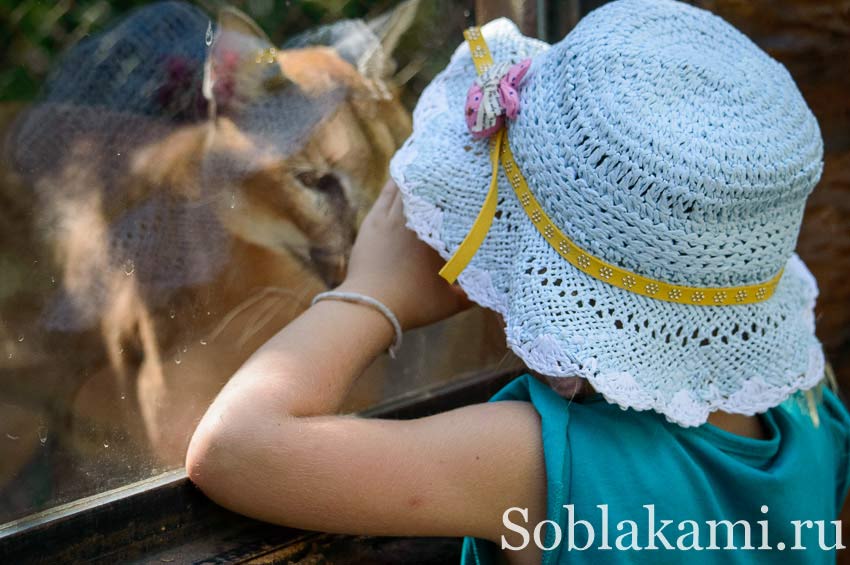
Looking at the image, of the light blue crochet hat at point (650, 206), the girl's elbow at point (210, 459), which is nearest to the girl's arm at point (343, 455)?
the girl's elbow at point (210, 459)

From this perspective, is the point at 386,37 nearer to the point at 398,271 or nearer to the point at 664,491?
the point at 398,271

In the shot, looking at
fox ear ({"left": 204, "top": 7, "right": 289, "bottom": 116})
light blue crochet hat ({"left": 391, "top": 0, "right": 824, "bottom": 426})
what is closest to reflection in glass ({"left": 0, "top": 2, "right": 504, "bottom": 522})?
fox ear ({"left": 204, "top": 7, "right": 289, "bottom": 116})

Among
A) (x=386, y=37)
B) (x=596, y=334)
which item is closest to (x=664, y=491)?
(x=596, y=334)

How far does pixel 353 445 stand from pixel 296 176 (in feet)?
1.67

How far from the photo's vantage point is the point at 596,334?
929mm

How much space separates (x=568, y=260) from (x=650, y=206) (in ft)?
0.34

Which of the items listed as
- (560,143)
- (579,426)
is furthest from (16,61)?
(579,426)

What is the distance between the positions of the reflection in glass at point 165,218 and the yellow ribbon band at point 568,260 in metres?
0.35

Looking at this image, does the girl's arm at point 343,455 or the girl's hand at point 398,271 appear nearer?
the girl's arm at point 343,455

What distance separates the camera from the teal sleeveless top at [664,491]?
962 mm

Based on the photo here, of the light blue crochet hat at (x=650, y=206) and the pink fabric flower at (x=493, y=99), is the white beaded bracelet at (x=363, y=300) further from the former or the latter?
the pink fabric flower at (x=493, y=99)

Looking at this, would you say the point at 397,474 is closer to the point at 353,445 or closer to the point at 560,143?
the point at 353,445

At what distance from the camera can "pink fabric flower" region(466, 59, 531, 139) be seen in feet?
3.35

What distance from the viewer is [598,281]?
0.95 metres
